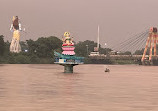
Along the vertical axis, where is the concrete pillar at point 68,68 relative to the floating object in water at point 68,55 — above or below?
below

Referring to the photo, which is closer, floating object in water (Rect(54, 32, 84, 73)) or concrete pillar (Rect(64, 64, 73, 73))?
floating object in water (Rect(54, 32, 84, 73))

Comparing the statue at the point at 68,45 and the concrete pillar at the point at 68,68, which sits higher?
the statue at the point at 68,45

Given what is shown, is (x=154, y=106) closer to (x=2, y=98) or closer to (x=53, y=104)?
(x=53, y=104)

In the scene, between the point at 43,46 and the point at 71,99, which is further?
the point at 43,46

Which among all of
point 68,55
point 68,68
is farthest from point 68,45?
point 68,68

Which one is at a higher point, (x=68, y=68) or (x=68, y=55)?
(x=68, y=55)

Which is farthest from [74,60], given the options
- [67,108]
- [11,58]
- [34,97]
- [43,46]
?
[43,46]

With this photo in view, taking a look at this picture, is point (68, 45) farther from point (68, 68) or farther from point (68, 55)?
point (68, 68)

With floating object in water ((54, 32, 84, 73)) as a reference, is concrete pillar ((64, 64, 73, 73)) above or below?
below

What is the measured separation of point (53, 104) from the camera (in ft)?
91.4

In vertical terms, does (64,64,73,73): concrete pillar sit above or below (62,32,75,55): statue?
below

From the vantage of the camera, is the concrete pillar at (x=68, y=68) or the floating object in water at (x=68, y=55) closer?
the floating object in water at (x=68, y=55)

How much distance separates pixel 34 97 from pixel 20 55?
156 metres

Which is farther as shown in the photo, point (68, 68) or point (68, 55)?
point (68, 68)
